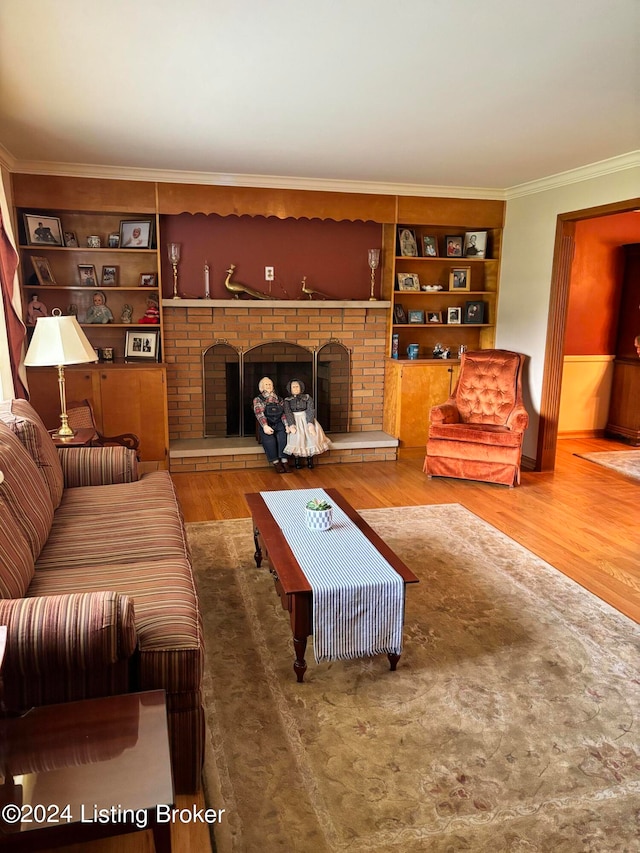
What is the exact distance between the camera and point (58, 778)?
4.43 ft

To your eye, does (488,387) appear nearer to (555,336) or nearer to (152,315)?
(555,336)

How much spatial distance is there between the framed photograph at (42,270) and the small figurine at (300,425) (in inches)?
86.9

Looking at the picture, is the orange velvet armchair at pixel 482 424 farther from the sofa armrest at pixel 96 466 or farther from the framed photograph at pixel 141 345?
the sofa armrest at pixel 96 466

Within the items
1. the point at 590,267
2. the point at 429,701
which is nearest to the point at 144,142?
the point at 429,701

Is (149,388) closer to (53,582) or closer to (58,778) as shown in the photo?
(53,582)

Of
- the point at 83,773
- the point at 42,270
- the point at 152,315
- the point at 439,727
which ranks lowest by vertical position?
the point at 439,727

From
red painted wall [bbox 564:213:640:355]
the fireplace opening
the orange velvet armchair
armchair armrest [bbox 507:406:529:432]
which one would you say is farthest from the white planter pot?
red painted wall [bbox 564:213:640:355]

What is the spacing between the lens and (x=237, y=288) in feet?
18.4

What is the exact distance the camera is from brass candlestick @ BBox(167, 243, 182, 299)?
5445 mm

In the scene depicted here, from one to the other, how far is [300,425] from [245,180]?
2112 mm

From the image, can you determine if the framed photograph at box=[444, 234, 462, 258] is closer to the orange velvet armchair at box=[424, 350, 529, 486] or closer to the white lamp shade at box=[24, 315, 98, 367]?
the orange velvet armchair at box=[424, 350, 529, 486]

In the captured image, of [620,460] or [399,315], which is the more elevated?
[399,315]

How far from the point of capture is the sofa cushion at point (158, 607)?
1.86 metres

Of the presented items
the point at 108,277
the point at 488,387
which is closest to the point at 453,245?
the point at 488,387
